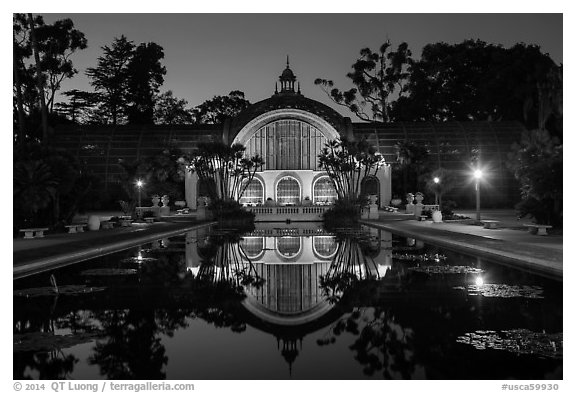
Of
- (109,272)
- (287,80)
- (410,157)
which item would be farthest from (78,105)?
(109,272)

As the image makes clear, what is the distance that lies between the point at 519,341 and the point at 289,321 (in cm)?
355

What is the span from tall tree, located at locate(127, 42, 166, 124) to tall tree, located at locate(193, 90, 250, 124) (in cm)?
627

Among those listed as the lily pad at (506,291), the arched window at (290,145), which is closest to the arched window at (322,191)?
the arched window at (290,145)

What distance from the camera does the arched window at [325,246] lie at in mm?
20859

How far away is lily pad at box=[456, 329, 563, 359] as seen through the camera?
8227 millimetres

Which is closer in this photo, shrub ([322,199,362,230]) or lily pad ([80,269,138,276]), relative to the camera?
lily pad ([80,269,138,276])

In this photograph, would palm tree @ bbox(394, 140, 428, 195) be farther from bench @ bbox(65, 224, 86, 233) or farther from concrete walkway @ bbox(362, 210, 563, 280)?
bench @ bbox(65, 224, 86, 233)

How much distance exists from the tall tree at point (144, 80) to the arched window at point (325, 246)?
56.3m

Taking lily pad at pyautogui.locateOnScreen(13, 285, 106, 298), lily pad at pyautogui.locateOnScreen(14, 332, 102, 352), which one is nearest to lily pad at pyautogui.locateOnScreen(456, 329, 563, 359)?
lily pad at pyautogui.locateOnScreen(14, 332, 102, 352)

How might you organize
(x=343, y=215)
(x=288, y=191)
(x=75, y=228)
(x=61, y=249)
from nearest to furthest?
(x=61, y=249) → (x=75, y=228) → (x=343, y=215) → (x=288, y=191)

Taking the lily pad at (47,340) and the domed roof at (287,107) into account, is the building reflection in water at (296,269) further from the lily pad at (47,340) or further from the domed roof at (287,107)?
the domed roof at (287,107)

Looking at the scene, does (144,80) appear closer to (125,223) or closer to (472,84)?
(472,84)

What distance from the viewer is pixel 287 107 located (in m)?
58.2
